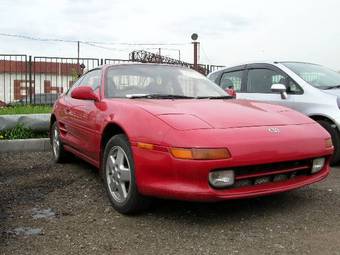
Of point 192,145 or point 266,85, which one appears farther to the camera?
point 266,85

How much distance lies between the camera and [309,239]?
11.2 ft

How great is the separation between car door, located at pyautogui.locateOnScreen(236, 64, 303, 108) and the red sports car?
192cm

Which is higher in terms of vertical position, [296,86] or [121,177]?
[296,86]

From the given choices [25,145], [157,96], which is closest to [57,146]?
[25,145]

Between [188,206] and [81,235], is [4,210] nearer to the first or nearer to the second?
[81,235]

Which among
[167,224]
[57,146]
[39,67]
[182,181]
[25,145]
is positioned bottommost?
[167,224]

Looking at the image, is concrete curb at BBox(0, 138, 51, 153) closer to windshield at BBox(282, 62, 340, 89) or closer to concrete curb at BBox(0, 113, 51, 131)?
concrete curb at BBox(0, 113, 51, 131)

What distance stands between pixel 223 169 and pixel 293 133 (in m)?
0.77

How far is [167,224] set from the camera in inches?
150

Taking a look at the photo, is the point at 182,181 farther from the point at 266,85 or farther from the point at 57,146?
the point at 266,85

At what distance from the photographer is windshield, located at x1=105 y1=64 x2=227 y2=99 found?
4902mm

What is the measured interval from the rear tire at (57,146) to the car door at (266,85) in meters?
2.86

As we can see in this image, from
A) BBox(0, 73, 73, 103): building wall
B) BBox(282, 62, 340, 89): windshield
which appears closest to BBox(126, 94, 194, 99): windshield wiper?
BBox(282, 62, 340, 89): windshield

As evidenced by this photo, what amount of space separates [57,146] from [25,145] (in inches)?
48.2
